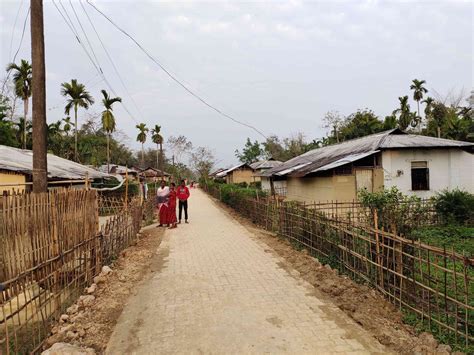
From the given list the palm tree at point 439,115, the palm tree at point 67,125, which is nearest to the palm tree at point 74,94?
the palm tree at point 67,125

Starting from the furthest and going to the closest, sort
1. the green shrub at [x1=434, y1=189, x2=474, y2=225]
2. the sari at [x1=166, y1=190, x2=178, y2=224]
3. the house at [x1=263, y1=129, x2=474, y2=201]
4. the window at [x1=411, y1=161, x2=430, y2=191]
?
the window at [x1=411, y1=161, x2=430, y2=191], the house at [x1=263, y1=129, x2=474, y2=201], the sari at [x1=166, y1=190, x2=178, y2=224], the green shrub at [x1=434, y1=189, x2=474, y2=225]

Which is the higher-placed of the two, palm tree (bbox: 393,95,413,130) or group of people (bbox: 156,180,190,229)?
palm tree (bbox: 393,95,413,130)

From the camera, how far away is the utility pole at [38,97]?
20.8 ft

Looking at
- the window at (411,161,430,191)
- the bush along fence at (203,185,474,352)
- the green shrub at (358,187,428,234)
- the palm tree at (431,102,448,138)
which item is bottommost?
the bush along fence at (203,185,474,352)

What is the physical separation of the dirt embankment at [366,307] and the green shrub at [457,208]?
7.20 m

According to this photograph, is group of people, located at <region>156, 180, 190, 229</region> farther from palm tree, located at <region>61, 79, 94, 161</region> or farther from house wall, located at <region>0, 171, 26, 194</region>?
palm tree, located at <region>61, 79, 94, 161</region>

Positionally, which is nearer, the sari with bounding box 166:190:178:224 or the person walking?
the person walking

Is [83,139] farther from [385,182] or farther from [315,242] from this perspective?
[315,242]

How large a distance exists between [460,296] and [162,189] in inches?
404

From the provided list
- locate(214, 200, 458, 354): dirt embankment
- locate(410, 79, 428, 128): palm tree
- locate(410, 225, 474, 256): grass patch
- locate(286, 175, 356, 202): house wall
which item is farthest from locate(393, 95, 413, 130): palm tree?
locate(214, 200, 458, 354): dirt embankment

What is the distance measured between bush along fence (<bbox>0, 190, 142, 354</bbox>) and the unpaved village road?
38.7 inches

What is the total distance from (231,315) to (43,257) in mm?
3009

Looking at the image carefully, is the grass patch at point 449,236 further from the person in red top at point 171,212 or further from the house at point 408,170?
the person in red top at point 171,212

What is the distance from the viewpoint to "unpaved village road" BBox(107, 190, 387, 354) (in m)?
3.87
